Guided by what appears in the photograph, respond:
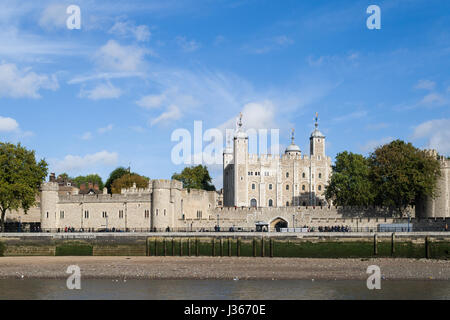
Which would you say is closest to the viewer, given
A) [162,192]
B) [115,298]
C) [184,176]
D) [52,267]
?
[115,298]

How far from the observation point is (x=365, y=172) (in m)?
59.8

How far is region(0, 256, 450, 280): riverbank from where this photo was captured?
108 feet

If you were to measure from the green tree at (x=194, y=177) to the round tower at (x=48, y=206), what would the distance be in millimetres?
25137

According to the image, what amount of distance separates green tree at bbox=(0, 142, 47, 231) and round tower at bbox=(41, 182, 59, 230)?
3.18ft

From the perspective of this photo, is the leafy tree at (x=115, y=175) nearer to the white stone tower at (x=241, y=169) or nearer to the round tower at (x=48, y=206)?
the white stone tower at (x=241, y=169)

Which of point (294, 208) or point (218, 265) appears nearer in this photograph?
point (218, 265)

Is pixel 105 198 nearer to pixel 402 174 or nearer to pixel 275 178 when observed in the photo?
pixel 402 174

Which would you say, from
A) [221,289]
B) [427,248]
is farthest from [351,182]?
[221,289]

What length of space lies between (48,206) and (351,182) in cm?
2938

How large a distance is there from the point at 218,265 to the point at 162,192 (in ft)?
56.0

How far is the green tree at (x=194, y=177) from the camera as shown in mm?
79500
